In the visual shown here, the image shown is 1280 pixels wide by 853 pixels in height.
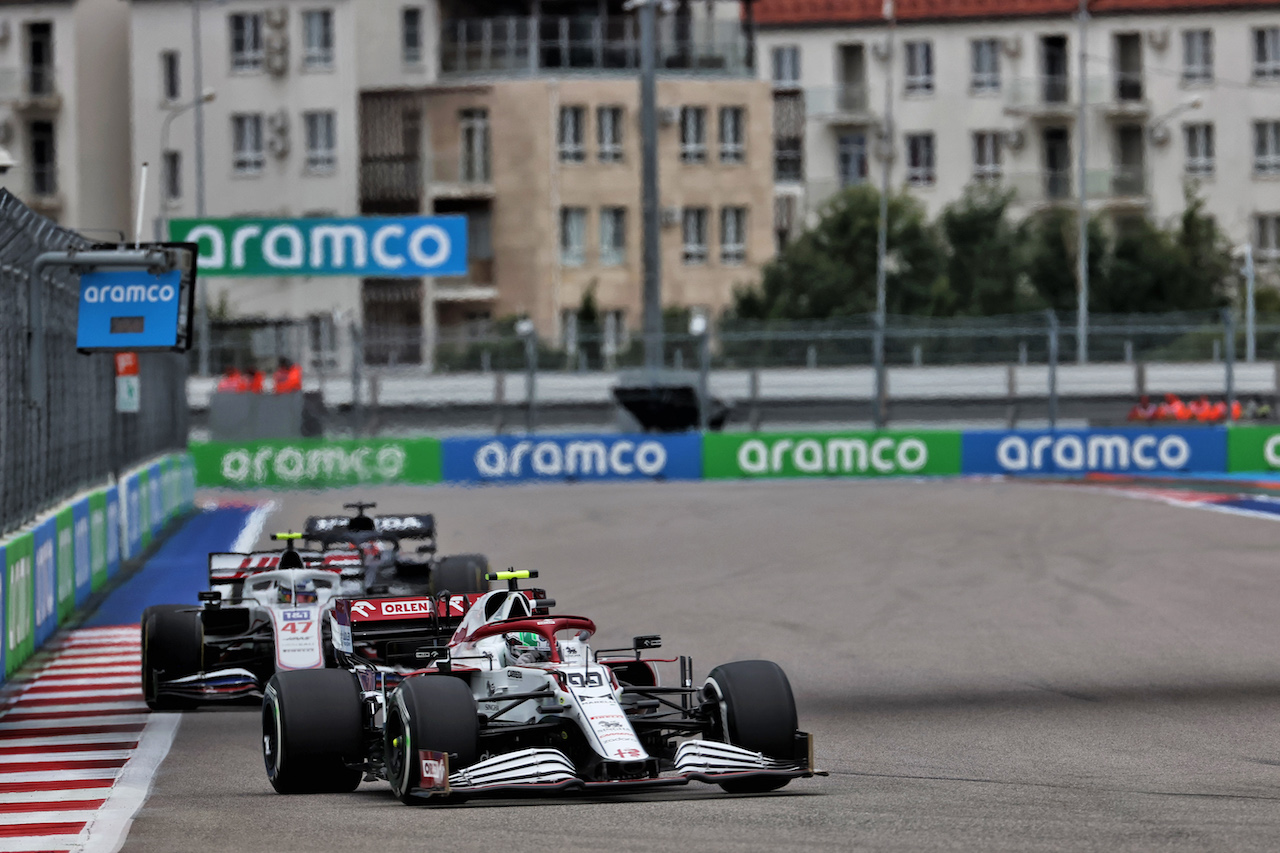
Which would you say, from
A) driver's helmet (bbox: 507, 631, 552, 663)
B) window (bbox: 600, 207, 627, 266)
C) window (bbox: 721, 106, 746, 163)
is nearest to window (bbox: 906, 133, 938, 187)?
window (bbox: 721, 106, 746, 163)

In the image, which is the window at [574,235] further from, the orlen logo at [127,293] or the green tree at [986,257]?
the orlen logo at [127,293]

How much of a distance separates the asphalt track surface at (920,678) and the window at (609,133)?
32.5m

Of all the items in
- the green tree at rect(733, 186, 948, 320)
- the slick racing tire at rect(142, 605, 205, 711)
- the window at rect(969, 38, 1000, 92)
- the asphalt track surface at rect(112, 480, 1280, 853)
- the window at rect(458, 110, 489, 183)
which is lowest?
the asphalt track surface at rect(112, 480, 1280, 853)

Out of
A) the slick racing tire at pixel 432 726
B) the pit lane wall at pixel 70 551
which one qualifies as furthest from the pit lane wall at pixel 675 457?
the slick racing tire at pixel 432 726

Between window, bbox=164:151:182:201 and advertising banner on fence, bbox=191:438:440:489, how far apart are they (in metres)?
27.3

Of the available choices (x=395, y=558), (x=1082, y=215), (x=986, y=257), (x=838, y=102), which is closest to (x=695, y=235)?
(x=838, y=102)

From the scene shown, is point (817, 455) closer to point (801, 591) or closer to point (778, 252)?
point (801, 591)

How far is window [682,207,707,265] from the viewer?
59625 mm

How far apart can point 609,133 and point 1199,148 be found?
58.5 feet

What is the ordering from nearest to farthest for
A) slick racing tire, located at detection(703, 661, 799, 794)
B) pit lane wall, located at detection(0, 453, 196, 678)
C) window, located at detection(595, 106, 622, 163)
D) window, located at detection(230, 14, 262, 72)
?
slick racing tire, located at detection(703, 661, 799, 794) → pit lane wall, located at detection(0, 453, 196, 678) → window, located at detection(595, 106, 622, 163) → window, located at detection(230, 14, 262, 72)

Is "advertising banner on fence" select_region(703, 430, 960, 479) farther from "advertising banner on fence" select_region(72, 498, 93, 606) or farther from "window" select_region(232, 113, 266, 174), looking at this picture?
"window" select_region(232, 113, 266, 174)

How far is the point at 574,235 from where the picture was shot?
2309 inches

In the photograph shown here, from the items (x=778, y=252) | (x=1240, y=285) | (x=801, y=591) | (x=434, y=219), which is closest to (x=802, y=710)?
(x=801, y=591)

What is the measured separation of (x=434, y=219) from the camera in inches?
1267
